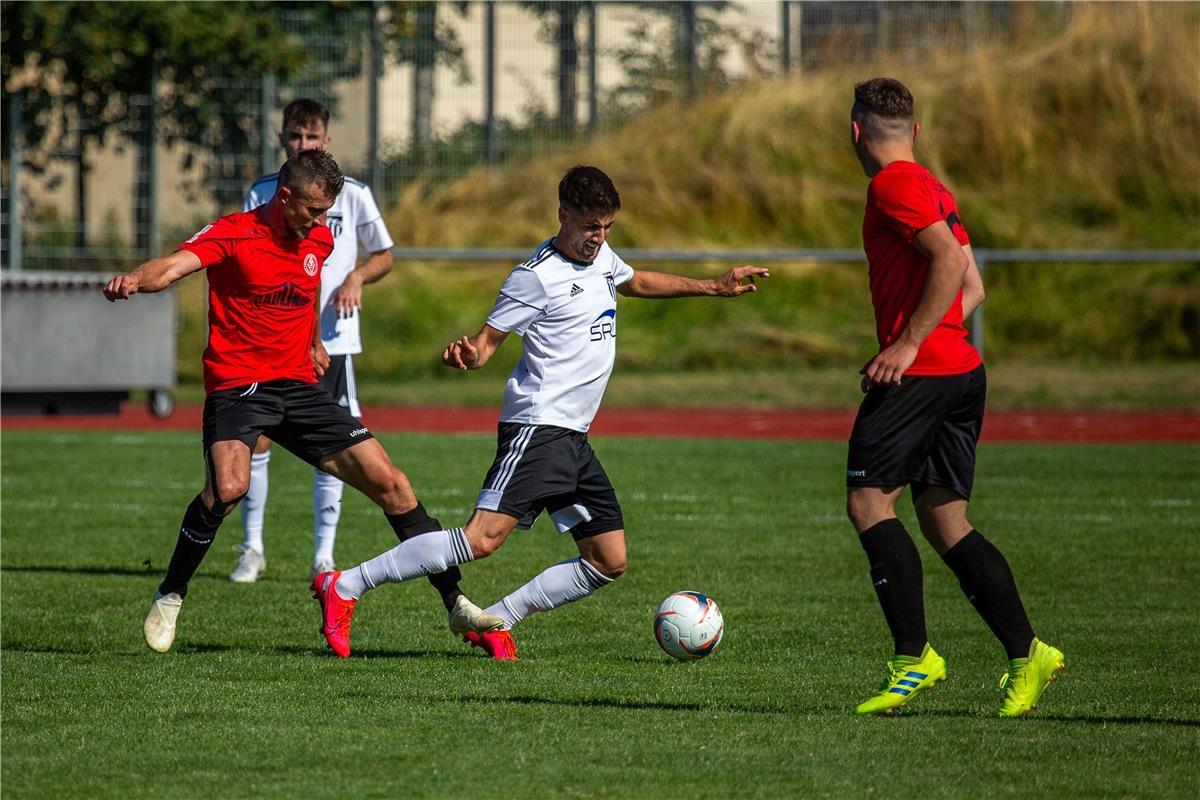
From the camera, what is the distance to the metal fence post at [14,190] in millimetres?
21844

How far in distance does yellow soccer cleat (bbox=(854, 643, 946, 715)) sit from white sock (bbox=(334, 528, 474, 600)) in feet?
5.36

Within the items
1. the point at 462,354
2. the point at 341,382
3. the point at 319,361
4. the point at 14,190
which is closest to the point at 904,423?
the point at 462,354

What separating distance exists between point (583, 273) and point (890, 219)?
52.5 inches

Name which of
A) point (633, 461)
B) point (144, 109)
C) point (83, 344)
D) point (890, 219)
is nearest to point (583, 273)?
point (890, 219)

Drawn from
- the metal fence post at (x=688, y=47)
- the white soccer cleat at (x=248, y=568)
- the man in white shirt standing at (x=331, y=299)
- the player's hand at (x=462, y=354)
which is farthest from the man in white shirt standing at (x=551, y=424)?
the metal fence post at (x=688, y=47)

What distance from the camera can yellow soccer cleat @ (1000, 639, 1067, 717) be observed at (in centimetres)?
555

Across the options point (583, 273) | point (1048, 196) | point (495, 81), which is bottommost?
point (583, 273)

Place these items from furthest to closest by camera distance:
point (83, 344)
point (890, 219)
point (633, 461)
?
point (83, 344) < point (633, 461) < point (890, 219)

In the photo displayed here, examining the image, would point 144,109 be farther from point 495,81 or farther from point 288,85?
point 495,81

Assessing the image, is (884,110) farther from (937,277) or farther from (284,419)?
(284,419)

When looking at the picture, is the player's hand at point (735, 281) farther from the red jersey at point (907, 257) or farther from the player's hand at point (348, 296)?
the player's hand at point (348, 296)

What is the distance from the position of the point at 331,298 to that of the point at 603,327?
2764mm

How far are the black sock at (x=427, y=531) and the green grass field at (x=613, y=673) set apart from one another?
224mm

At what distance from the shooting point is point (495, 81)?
2492 cm
